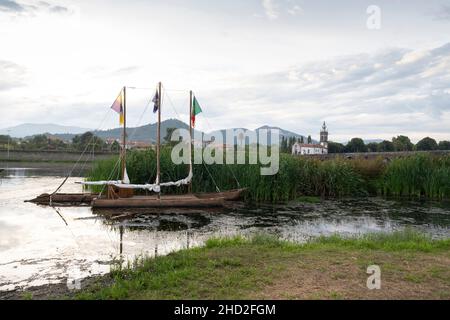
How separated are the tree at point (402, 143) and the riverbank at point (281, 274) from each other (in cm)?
7675

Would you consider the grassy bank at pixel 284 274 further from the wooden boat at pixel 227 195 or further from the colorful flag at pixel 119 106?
the colorful flag at pixel 119 106

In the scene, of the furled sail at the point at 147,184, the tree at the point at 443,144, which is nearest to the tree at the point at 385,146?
the tree at the point at 443,144

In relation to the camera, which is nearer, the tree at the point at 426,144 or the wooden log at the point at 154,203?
the wooden log at the point at 154,203

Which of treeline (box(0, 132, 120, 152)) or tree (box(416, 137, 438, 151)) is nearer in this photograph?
treeline (box(0, 132, 120, 152))

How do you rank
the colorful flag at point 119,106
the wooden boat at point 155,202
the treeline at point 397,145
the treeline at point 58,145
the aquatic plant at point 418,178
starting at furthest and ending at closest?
the treeline at point 397,145 → the treeline at point 58,145 → the aquatic plant at point 418,178 → the colorful flag at point 119,106 → the wooden boat at point 155,202

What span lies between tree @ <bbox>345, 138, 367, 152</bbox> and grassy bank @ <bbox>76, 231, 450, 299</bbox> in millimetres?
82681

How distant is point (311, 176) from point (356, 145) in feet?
227

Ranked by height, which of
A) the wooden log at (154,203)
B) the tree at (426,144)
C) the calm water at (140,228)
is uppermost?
the tree at (426,144)

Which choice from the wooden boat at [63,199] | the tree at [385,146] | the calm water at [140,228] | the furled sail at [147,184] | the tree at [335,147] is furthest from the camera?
the tree at [335,147]

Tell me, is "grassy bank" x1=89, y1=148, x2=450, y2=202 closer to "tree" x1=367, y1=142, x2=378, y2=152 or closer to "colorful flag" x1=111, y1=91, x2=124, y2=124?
"colorful flag" x1=111, y1=91, x2=124, y2=124

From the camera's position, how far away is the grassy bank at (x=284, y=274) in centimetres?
598

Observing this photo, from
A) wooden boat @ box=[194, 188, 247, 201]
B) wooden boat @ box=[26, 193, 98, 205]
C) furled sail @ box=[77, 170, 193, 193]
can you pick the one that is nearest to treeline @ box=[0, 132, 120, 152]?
wooden boat @ box=[26, 193, 98, 205]

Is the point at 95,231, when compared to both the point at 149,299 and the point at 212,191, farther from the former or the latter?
the point at 212,191

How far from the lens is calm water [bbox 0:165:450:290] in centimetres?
934
